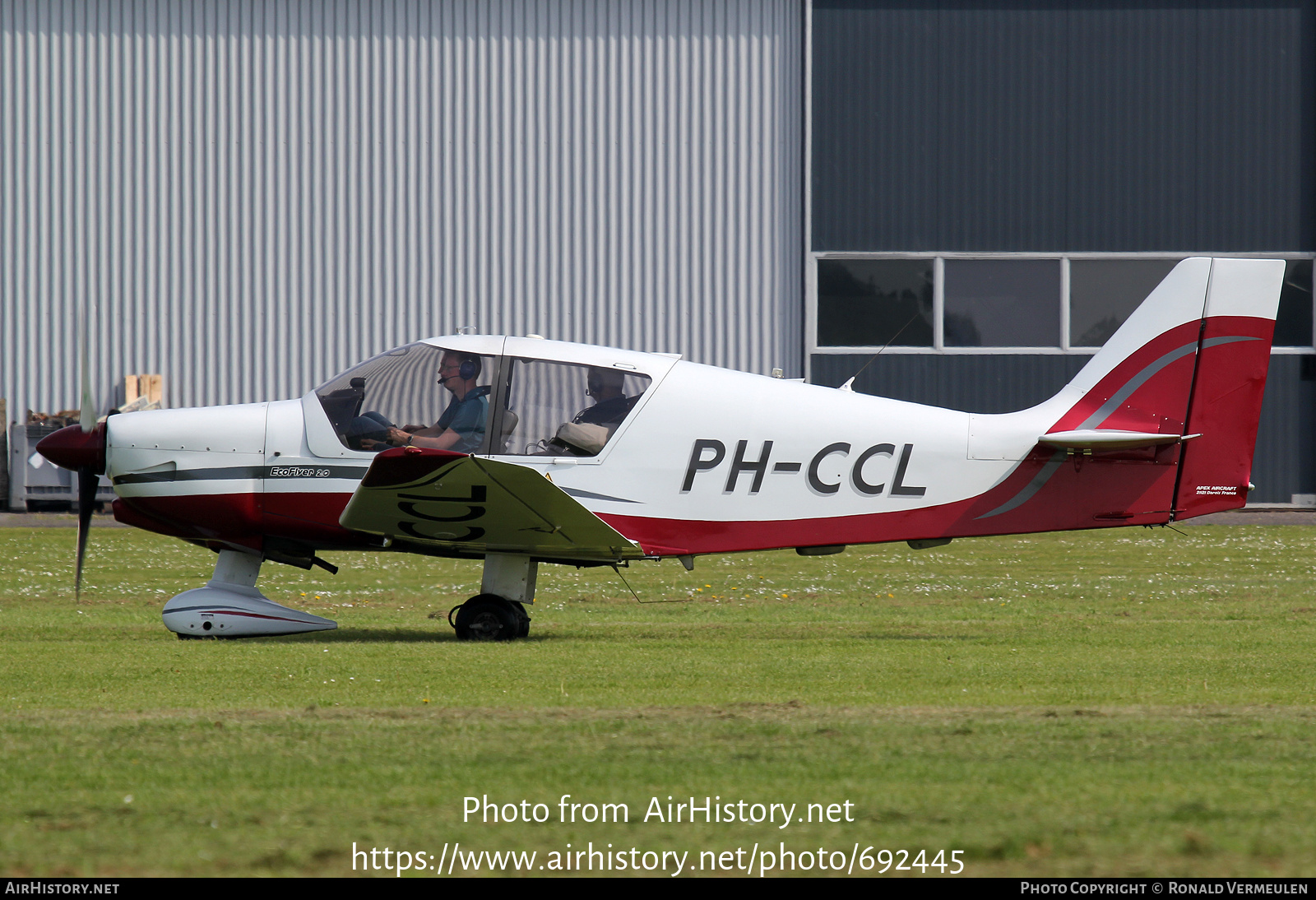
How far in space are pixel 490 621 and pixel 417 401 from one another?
1.67 m

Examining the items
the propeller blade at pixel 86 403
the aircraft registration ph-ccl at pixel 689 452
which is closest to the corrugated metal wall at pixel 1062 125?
the aircraft registration ph-ccl at pixel 689 452

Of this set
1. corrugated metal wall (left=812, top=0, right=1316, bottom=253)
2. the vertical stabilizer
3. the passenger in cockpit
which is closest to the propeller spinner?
the passenger in cockpit

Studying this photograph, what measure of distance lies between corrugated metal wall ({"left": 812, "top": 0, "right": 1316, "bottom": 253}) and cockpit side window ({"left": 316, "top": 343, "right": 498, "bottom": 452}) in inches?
590

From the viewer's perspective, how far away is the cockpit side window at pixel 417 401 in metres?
8.97

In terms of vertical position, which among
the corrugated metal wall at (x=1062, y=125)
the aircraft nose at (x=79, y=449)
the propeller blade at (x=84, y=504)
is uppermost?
the corrugated metal wall at (x=1062, y=125)

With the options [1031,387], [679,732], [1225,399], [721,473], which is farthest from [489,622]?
[1031,387]

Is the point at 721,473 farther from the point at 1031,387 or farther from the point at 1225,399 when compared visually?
the point at 1031,387

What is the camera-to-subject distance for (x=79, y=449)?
9.19m

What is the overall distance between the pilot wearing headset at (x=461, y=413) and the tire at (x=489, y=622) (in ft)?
3.92

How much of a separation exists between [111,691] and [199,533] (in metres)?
2.61

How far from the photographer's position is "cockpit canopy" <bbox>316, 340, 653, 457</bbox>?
354 inches

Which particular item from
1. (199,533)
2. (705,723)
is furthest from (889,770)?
(199,533)

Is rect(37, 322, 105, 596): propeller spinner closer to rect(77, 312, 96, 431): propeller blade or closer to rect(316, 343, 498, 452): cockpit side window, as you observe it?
rect(77, 312, 96, 431): propeller blade

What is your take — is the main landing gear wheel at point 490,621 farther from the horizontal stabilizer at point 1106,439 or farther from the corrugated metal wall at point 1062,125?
the corrugated metal wall at point 1062,125
